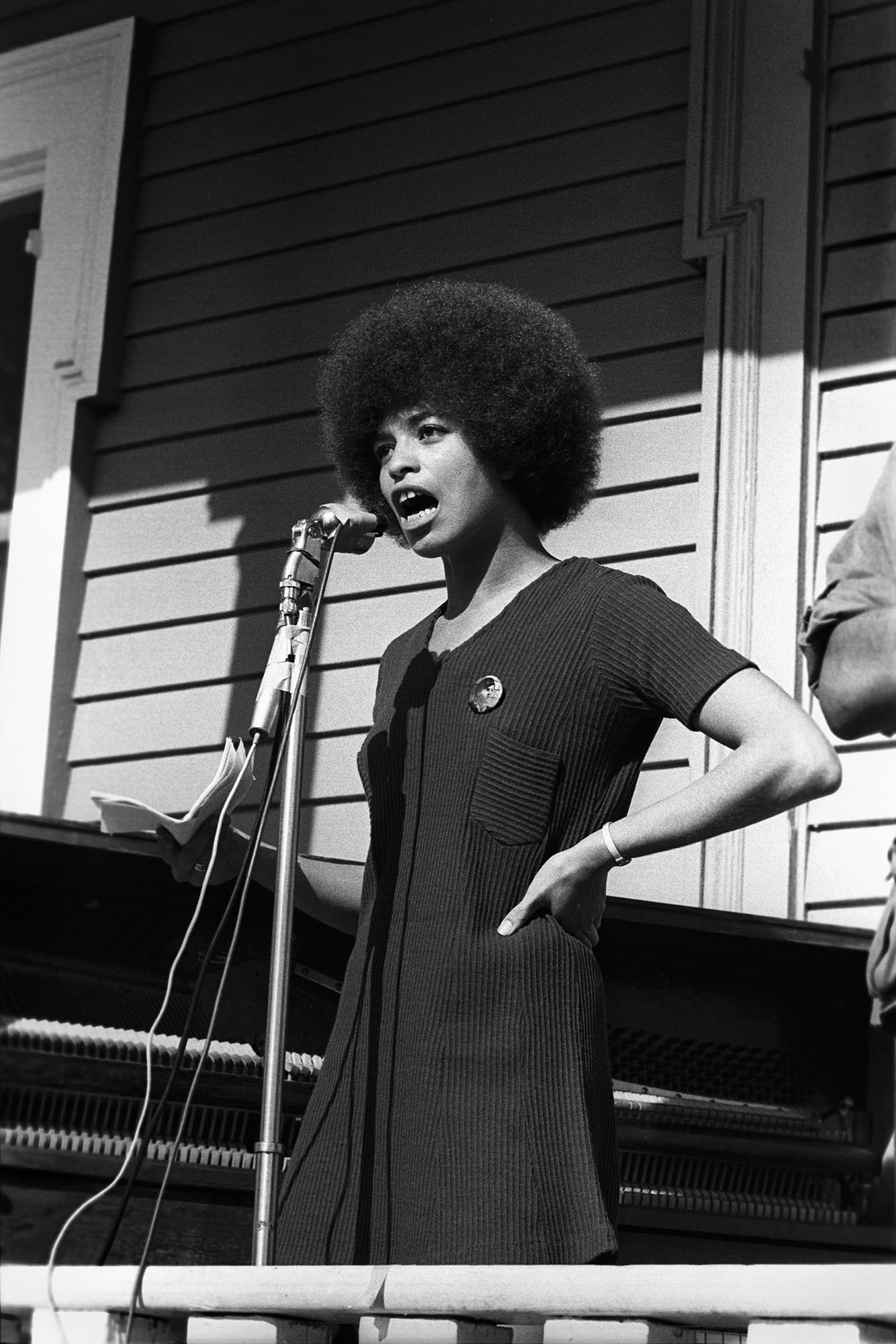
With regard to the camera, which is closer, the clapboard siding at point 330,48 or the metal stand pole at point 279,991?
the metal stand pole at point 279,991

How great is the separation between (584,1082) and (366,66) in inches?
152

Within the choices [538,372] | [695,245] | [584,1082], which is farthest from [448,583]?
[695,245]

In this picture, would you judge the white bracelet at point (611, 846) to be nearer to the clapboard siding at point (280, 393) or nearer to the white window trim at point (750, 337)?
the white window trim at point (750, 337)

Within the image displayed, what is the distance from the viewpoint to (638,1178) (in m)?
3.67

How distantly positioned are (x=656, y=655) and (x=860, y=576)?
1.84ft

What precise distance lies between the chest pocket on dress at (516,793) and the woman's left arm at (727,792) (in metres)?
0.06

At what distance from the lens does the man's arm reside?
1922 mm

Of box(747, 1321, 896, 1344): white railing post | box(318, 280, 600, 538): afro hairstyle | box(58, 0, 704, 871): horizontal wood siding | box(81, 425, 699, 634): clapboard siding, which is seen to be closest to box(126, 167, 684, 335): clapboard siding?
box(58, 0, 704, 871): horizontal wood siding

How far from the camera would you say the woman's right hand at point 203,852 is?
2.78 meters

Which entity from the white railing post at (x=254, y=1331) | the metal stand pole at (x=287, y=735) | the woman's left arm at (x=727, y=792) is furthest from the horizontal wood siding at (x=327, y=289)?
the white railing post at (x=254, y=1331)

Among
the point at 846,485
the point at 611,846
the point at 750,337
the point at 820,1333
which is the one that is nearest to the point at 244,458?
the point at 750,337

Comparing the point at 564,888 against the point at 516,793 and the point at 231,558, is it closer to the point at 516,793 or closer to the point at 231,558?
the point at 516,793

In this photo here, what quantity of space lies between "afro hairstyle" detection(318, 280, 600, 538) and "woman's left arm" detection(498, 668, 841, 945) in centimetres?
60

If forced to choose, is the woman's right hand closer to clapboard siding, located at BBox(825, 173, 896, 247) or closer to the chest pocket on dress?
the chest pocket on dress
